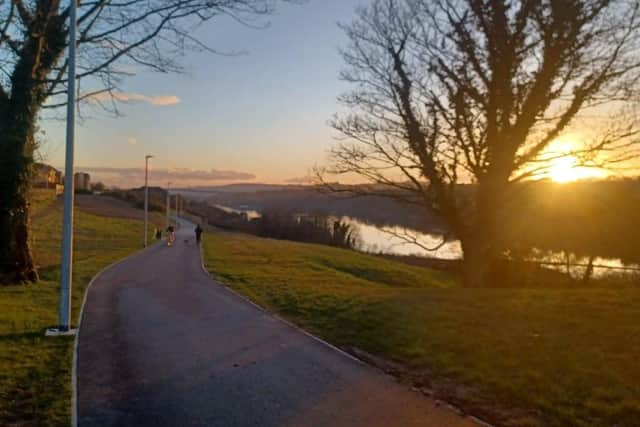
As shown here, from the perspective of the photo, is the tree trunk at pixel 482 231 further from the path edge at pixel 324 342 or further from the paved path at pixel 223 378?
the paved path at pixel 223 378

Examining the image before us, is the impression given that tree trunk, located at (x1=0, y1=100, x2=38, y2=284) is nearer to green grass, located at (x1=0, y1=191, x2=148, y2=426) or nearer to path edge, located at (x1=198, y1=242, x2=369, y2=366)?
green grass, located at (x1=0, y1=191, x2=148, y2=426)

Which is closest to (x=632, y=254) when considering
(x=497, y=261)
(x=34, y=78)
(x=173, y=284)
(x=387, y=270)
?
(x=497, y=261)

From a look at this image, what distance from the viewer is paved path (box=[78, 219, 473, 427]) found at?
533 cm

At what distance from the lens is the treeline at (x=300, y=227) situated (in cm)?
6006

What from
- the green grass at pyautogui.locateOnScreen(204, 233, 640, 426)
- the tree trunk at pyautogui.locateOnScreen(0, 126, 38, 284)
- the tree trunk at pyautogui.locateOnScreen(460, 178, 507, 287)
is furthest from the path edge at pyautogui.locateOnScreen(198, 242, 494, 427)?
the tree trunk at pyautogui.locateOnScreen(460, 178, 507, 287)

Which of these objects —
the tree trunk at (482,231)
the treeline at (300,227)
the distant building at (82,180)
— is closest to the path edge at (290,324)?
the tree trunk at (482,231)

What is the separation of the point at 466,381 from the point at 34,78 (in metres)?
12.2

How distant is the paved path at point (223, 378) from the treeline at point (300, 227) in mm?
48477

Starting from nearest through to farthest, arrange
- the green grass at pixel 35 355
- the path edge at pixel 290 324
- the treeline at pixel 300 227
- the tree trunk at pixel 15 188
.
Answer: the green grass at pixel 35 355 < the path edge at pixel 290 324 < the tree trunk at pixel 15 188 < the treeline at pixel 300 227

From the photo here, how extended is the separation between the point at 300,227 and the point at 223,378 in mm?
61922

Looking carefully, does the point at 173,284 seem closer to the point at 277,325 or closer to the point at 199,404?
the point at 277,325

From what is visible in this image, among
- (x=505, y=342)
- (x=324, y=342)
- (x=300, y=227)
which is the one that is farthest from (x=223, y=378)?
(x=300, y=227)

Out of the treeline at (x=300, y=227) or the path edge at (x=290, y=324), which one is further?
the treeline at (x=300, y=227)

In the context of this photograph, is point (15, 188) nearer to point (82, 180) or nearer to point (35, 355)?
point (35, 355)
